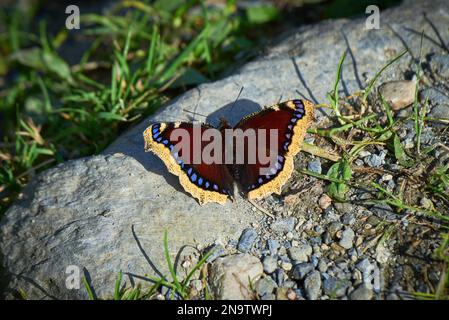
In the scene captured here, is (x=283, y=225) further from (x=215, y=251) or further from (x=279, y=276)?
(x=215, y=251)

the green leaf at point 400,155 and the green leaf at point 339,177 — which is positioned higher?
the green leaf at point 400,155

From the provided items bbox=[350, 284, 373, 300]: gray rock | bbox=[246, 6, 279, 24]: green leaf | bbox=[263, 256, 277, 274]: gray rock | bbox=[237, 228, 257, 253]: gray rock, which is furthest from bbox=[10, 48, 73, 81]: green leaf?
bbox=[350, 284, 373, 300]: gray rock

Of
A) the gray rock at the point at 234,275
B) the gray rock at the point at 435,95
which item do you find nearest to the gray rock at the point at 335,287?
the gray rock at the point at 234,275

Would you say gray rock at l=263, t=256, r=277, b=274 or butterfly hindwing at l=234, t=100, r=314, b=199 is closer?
gray rock at l=263, t=256, r=277, b=274

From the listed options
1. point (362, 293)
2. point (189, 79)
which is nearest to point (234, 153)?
Answer: point (362, 293)

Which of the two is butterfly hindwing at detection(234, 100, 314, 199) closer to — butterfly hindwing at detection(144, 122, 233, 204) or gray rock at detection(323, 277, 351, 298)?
butterfly hindwing at detection(144, 122, 233, 204)

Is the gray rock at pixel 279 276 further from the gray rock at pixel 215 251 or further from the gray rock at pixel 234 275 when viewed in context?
the gray rock at pixel 215 251

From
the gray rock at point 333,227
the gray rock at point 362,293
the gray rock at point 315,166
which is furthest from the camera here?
the gray rock at point 315,166
